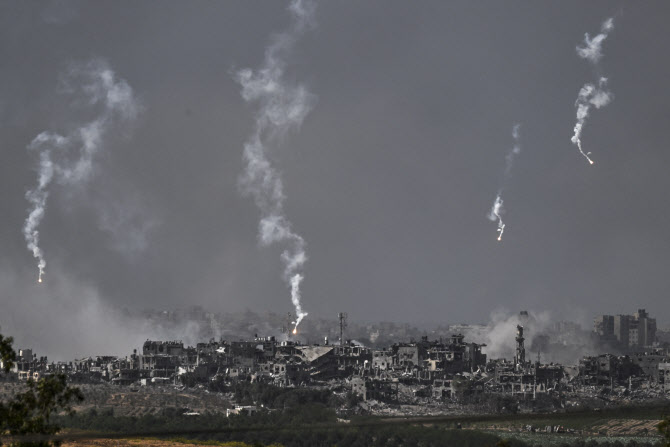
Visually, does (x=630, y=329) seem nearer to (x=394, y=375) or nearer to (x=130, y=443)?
(x=394, y=375)

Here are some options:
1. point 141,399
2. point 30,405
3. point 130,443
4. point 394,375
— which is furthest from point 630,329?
point 30,405

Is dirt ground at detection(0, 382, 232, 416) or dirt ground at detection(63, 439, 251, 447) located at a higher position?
dirt ground at detection(0, 382, 232, 416)

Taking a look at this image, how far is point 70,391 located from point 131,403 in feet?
214

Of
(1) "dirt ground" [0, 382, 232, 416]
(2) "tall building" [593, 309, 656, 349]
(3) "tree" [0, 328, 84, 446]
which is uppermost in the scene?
Answer: (2) "tall building" [593, 309, 656, 349]

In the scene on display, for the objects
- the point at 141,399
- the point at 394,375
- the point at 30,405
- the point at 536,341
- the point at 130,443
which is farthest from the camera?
the point at 536,341

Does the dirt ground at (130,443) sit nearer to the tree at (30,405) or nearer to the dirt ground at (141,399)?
the dirt ground at (141,399)

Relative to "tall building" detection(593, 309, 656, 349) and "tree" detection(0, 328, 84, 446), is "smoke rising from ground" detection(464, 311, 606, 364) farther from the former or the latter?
"tree" detection(0, 328, 84, 446)

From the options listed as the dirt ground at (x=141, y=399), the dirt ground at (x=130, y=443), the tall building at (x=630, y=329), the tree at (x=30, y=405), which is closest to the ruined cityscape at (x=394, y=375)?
the dirt ground at (x=141, y=399)

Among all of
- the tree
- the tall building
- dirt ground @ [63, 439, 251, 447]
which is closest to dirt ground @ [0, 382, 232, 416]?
dirt ground @ [63, 439, 251, 447]

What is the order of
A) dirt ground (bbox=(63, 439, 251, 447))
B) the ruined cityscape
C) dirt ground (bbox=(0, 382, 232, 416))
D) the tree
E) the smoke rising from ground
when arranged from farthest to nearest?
the smoke rising from ground < the ruined cityscape < dirt ground (bbox=(0, 382, 232, 416)) < dirt ground (bbox=(63, 439, 251, 447)) < the tree

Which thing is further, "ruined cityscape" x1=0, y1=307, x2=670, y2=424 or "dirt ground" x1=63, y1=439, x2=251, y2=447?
"ruined cityscape" x1=0, y1=307, x2=670, y2=424

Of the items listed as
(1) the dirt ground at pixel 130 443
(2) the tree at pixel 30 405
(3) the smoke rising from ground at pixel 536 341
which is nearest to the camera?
(2) the tree at pixel 30 405

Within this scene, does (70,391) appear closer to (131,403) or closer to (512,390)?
(131,403)

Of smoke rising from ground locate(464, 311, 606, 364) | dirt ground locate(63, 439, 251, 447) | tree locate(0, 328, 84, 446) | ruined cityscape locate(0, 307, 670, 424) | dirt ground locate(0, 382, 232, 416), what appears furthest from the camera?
smoke rising from ground locate(464, 311, 606, 364)
